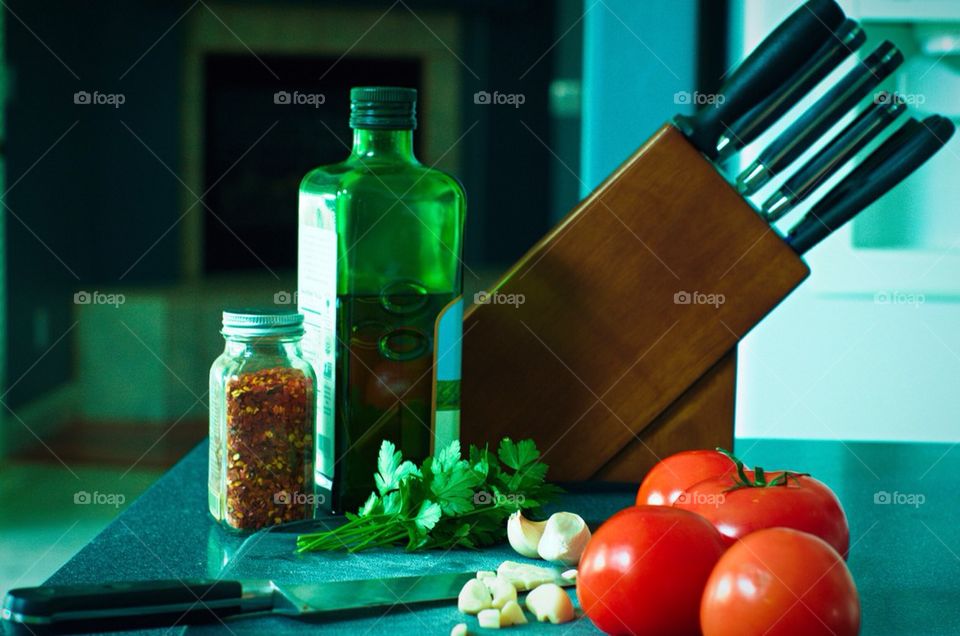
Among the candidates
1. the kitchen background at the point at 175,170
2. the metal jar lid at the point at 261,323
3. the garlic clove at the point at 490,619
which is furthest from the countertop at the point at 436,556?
the kitchen background at the point at 175,170

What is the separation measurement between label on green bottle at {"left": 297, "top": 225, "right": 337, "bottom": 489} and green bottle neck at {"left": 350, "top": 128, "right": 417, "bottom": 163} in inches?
2.8

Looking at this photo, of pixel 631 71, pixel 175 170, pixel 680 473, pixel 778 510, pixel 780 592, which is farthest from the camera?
pixel 175 170

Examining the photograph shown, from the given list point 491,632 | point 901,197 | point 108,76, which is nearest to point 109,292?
point 108,76

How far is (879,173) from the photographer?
87 centimetres

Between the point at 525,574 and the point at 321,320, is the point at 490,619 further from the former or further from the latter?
the point at 321,320

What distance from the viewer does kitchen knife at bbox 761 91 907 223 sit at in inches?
34.1

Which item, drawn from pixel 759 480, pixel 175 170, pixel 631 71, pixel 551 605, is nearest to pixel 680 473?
pixel 759 480

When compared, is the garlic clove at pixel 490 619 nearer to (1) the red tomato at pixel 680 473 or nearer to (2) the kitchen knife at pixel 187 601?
(2) the kitchen knife at pixel 187 601

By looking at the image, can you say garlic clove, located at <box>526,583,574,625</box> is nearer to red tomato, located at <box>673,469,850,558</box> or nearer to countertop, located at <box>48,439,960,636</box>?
countertop, located at <box>48,439,960,636</box>

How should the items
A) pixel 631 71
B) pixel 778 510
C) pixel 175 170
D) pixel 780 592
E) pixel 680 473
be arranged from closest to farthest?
pixel 780 592 → pixel 778 510 → pixel 680 473 → pixel 631 71 → pixel 175 170

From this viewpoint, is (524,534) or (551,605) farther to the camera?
(524,534)

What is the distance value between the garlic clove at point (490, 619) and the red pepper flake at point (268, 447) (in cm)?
22

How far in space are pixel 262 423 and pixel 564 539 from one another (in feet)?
0.74

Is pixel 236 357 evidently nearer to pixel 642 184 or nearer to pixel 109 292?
pixel 642 184
